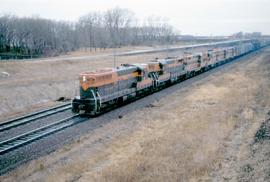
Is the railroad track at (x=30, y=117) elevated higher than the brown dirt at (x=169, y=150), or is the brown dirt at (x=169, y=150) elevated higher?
the railroad track at (x=30, y=117)

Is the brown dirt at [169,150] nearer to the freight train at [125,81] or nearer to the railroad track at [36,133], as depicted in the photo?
the railroad track at [36,133]

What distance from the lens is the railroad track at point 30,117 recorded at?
20.9m

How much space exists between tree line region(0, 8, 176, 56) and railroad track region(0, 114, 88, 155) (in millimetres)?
53310

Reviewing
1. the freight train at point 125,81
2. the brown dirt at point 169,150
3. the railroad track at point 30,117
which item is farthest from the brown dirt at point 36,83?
the brown dirt at point 169,150

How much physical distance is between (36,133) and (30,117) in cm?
482

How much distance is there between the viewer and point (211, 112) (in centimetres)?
2367

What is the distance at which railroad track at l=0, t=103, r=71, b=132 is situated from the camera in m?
20.9

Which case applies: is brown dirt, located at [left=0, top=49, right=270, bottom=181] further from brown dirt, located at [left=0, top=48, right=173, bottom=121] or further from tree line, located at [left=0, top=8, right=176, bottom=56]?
tree line, located at [left=0, top=8, right=176, bottom=56]

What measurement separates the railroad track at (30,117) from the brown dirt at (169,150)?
5451 millimetres

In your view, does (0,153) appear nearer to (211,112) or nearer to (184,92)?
(211,112)

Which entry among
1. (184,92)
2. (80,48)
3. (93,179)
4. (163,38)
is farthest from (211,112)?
(163,38)

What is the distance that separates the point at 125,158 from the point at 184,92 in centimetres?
1873

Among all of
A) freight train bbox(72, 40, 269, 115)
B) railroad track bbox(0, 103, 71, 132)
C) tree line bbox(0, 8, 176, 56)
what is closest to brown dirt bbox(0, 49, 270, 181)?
freight train bbox(72, 40, 269, 115)

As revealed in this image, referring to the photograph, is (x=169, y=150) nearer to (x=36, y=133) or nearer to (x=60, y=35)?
(x=36, y=133)
